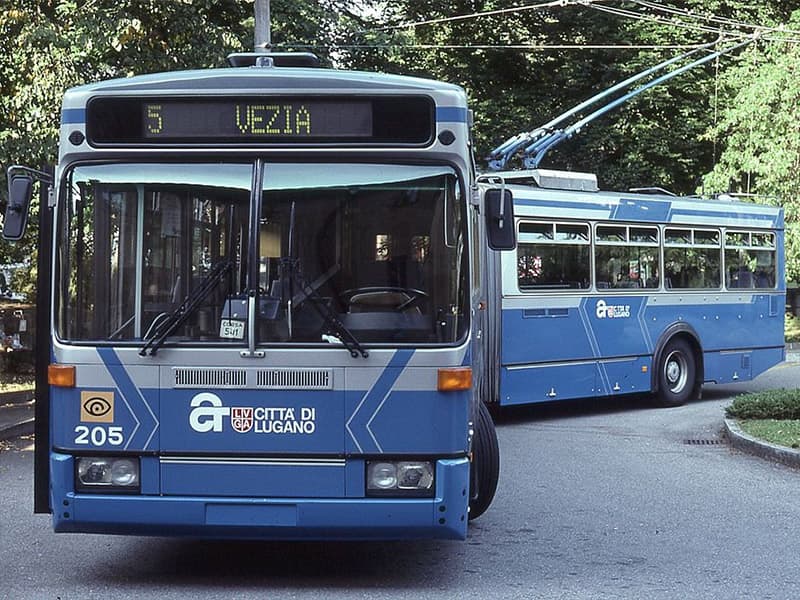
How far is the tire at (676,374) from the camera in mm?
17969

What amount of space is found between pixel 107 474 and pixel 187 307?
3.34 feet

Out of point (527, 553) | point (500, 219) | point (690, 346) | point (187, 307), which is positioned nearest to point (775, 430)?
point (690, 346)

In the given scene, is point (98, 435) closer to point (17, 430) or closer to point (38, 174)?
point (38, 174)

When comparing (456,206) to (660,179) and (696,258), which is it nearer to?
(696,258)

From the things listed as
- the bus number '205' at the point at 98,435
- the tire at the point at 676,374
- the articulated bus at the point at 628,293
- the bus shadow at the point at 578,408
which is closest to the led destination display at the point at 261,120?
the bus number '205' at the point at 98,435

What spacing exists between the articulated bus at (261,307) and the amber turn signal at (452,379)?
12 mm

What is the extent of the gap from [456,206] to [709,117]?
26.1m

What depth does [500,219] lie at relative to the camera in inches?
301

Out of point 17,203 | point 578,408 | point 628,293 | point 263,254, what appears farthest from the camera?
point 578,408

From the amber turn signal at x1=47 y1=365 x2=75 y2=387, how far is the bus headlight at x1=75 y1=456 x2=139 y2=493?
0.42 metres

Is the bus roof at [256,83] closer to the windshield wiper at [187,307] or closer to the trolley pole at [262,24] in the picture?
the windshield wiper at [187,307]

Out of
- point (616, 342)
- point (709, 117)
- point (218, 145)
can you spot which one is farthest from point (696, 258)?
point (709, 117)

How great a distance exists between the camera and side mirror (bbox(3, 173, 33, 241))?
23.8 ft

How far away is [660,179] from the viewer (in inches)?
1250
